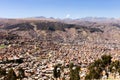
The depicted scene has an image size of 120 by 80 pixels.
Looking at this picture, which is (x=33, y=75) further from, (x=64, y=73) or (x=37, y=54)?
(x=37, y=54)

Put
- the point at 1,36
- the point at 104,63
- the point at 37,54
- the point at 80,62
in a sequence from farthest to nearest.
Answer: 1. the point at 1,36
2. the point at 37,54
3. the point at 80,62
4. the point at 104,63

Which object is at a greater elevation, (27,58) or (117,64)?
(117,64)

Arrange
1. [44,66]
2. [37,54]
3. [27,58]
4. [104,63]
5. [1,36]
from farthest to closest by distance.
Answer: [1,36] → [37,54] → [27,58] → [44,66] → [104,63]

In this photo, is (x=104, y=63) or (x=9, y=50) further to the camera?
(x=9, y=50)

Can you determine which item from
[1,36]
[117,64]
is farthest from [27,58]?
[1,36]

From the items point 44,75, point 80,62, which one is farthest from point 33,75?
point 80,62

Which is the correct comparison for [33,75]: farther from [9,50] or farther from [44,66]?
[9,50]

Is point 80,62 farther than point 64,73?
Yes

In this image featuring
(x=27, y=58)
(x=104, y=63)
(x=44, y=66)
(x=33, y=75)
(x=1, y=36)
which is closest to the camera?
(x=104, y=63)

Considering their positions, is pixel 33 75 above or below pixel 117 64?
below
